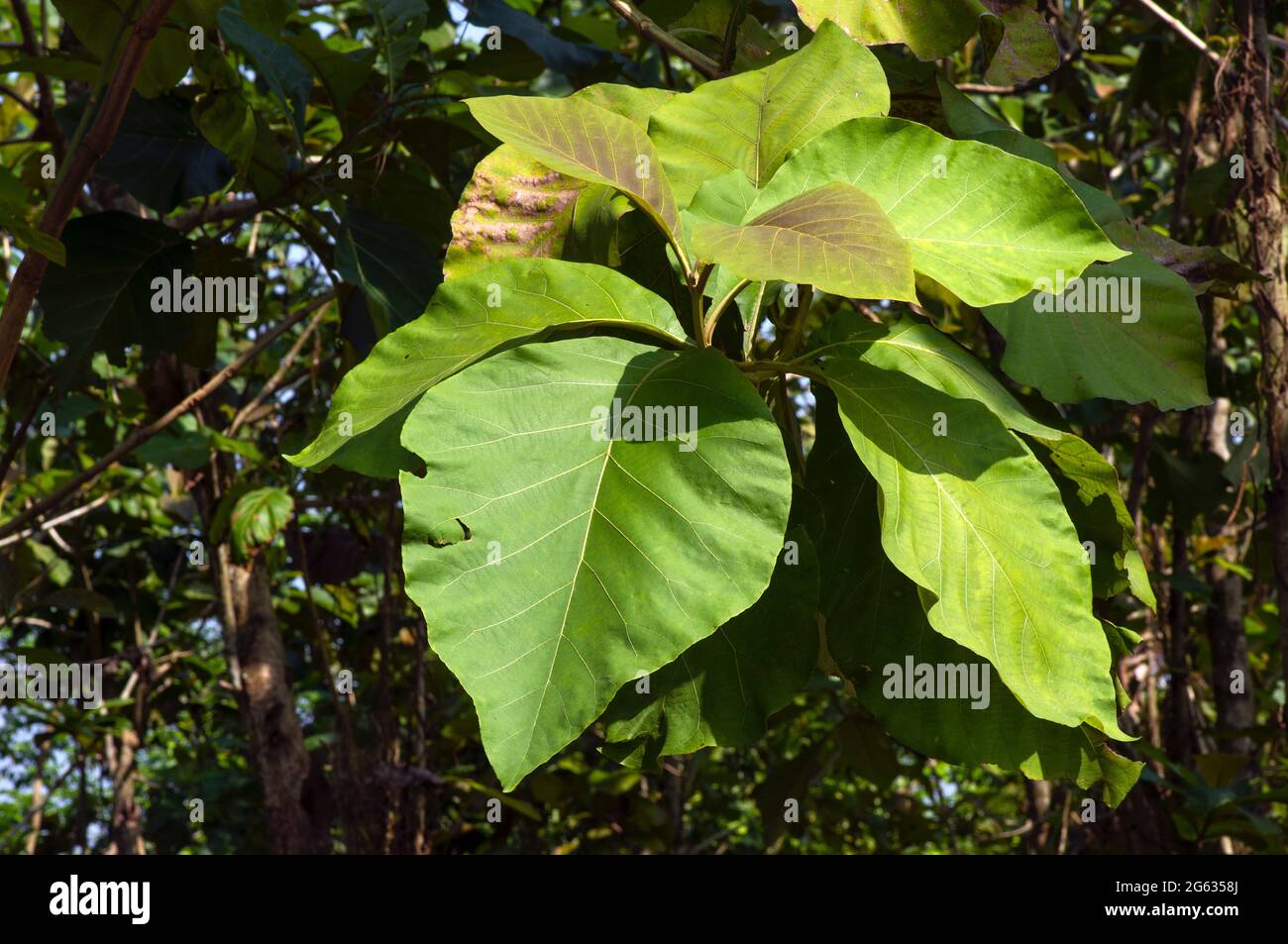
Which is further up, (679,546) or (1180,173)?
(1180,173)

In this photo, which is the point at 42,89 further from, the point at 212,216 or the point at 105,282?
the point at 105,282

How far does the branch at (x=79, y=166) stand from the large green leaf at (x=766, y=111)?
0.58 metres

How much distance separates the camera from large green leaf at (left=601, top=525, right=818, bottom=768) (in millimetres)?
1182

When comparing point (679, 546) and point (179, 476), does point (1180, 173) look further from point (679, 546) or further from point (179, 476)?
point (179, 476)

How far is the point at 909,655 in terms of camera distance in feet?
3.98

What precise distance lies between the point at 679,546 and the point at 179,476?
4060mm

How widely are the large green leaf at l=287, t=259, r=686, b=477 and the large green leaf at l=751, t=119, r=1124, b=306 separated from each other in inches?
6.6

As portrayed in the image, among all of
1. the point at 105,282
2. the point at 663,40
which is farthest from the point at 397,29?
the point at 663,40

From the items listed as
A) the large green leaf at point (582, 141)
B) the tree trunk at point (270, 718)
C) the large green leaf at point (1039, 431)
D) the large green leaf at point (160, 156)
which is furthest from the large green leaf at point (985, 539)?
the tree trunk at point (270, 718)

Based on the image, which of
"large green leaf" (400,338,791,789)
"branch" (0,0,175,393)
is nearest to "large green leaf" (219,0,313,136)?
"branch" (0,0,175,393)

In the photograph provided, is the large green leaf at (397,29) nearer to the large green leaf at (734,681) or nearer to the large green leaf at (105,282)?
the large green leaf at (105,282)

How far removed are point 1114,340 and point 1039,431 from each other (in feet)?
1.18
